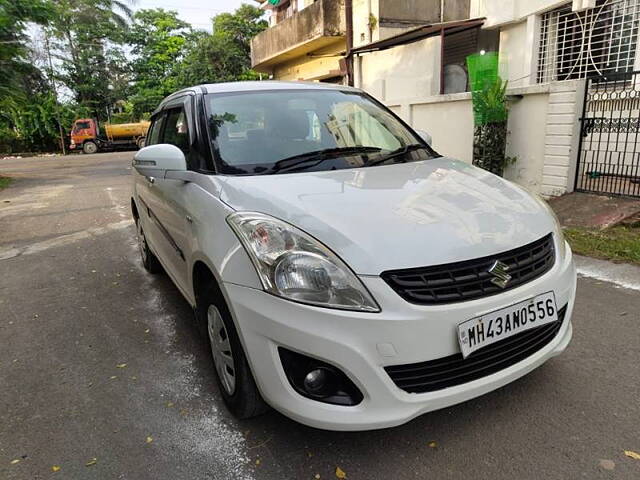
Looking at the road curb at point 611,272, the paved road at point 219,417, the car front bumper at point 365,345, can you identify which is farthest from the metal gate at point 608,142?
the car front bumper at point 365,345

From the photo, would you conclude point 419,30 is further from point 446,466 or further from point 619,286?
point 446,466

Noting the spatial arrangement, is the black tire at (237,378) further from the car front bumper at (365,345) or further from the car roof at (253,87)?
the car roof at (253,87)

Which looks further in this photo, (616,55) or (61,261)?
(616,55)

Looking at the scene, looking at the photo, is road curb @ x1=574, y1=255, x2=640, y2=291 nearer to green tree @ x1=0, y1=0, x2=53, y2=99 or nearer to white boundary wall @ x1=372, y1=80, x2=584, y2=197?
white boundary wall @ x1=372, y1=80, x2=584, y2=197

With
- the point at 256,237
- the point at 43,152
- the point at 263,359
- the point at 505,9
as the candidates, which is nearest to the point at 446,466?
the point at 263,359

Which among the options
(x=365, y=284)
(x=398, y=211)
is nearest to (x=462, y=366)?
(x=365, y=284)

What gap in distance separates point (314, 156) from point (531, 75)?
834 cm

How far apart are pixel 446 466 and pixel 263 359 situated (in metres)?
0.90

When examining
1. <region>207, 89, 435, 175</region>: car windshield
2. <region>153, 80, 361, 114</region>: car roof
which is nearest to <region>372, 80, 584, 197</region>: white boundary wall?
<region>207, 89, 435, 175</region>: car windshield

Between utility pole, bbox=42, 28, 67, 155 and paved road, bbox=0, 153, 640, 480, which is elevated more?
utility pole, bbox=42, 28, 67, 155

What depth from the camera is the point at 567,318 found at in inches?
94.0

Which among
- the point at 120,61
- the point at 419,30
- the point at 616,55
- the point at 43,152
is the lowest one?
the point at 43,152

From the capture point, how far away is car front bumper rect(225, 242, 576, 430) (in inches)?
72.3

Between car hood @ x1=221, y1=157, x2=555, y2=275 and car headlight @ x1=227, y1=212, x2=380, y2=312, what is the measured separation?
47 mm
